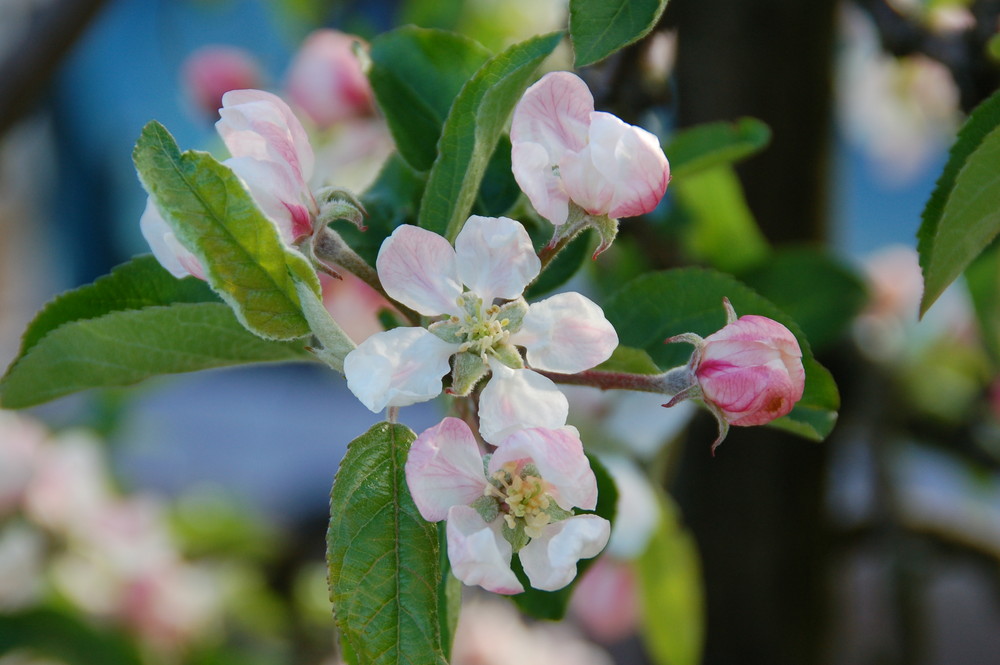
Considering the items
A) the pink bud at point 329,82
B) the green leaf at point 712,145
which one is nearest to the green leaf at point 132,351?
the green leaf at point 712,145

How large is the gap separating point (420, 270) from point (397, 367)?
42 mm

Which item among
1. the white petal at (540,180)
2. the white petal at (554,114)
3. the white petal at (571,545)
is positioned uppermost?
the white petal at (554,114)

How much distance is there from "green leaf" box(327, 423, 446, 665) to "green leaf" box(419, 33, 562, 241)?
9cm

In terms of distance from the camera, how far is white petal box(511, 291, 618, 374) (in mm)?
339

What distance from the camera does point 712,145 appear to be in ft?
1.68

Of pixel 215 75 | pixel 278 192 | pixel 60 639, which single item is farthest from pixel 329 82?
pixel 60 639

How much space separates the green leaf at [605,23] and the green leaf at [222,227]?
4.8 inches

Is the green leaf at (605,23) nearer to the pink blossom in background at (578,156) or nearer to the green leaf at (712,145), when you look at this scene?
the pink blossom in background at (578,156)

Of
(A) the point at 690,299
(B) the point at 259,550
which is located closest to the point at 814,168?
(A) the point at 690,299

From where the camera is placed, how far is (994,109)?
371mm

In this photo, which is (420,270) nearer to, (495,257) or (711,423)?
(495,257)

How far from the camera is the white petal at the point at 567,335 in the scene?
339mm

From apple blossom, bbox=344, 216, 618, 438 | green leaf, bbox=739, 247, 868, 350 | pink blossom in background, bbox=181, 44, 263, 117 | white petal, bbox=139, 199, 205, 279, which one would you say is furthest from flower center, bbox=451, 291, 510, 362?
pink blossom in background, bbox=181, 44, 263, 117

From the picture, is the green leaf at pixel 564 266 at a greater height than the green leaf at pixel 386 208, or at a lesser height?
lesser
